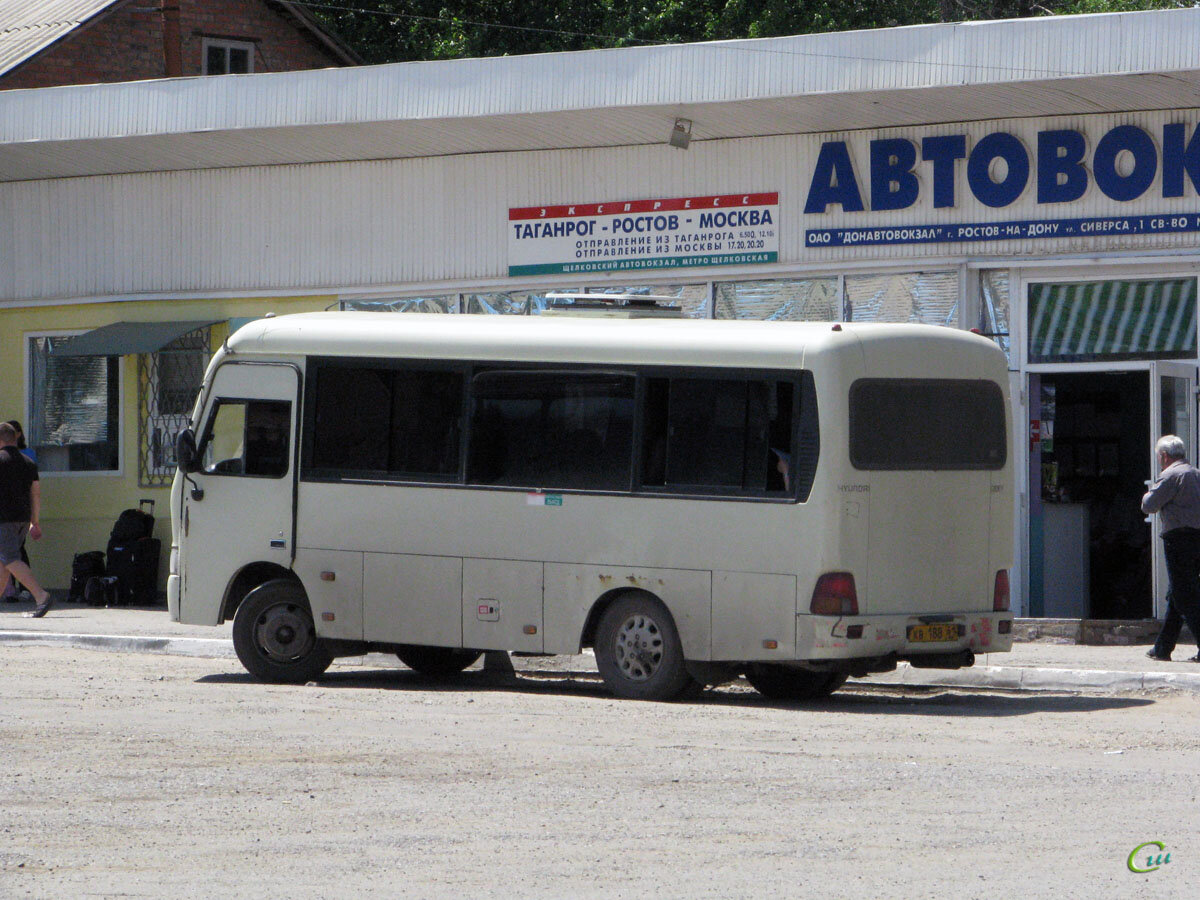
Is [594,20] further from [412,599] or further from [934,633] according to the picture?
[934,633]

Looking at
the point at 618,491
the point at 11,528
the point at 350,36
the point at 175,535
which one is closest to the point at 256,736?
the point at 618,491

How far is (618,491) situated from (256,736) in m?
3.29

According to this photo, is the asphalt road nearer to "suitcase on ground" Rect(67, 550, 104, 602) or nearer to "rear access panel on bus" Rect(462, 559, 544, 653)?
"rear access panel on bus" Rect(462, 559, 544, 653)

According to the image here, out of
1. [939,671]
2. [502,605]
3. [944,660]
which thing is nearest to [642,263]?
[939,671]

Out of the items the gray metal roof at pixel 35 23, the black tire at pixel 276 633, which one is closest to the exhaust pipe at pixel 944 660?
the black tire at pixel 276 633

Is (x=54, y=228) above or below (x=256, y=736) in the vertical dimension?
above

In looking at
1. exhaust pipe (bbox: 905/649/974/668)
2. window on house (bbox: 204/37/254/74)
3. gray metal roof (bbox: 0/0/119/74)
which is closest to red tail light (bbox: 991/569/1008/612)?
exhaust pipe (bbox: 905/649/974/668)

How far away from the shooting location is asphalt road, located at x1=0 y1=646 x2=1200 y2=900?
22.0ft

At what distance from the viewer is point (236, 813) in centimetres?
793

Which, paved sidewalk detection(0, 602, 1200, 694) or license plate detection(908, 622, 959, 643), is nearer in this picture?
license plate detection(908, 622, 959, 643)

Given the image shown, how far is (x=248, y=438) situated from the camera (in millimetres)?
13734

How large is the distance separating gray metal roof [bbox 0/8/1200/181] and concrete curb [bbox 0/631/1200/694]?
212 inches

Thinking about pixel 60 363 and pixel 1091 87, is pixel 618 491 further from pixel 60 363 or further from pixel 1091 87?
pixel 60 363

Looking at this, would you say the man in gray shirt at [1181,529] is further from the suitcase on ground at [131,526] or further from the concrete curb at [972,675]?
the suitcase on ground at [131,526]
